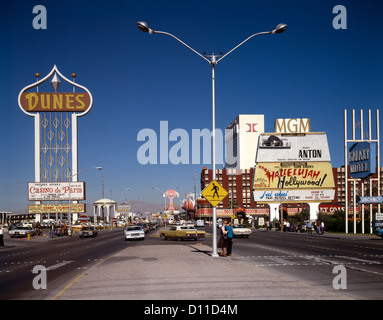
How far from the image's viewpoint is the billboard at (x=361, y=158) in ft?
165

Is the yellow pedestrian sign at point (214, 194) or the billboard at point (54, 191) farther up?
the yellow pedestrian sign at point (214, 194)

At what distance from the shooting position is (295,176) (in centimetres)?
8988

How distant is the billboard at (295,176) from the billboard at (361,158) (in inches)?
1377

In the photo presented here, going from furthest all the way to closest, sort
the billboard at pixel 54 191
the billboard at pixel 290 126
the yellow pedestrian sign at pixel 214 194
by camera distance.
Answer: the billboard at pixel 290 126 → the billboard at pixel 54 191 → the yellow pedestrian sign at pixel 214 194

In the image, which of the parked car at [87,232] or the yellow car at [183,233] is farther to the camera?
the parked car at [87,232]

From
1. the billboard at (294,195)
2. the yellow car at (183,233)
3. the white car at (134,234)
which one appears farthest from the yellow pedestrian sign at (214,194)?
the billboard at (294,195)

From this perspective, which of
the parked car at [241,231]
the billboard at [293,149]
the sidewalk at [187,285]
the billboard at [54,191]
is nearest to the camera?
the sidewalk at [187,285]

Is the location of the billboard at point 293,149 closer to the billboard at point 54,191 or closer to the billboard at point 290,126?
the billboard at point 290,126

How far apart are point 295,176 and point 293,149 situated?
19.1 feet

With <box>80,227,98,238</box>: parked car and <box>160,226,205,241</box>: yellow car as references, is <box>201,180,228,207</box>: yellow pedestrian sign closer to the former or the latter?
<box>160,226,205,241</box>: yellow car

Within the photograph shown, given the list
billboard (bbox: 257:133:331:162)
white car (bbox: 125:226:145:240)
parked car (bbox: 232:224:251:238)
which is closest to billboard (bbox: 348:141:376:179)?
parked car (bbox: 232:224:251:238)

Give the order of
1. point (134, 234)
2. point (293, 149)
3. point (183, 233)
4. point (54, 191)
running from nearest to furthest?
point (183, 233) < point (134, 234) < point (54, 191) < point (293, 149)

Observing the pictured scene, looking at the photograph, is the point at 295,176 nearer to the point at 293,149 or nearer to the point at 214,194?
the point at 293,149

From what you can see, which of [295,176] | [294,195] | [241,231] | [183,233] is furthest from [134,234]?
[295,176]
